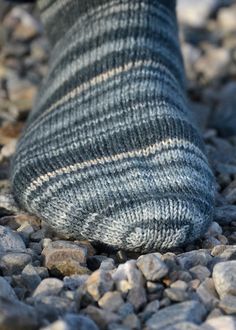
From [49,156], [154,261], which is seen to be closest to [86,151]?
[49,156]

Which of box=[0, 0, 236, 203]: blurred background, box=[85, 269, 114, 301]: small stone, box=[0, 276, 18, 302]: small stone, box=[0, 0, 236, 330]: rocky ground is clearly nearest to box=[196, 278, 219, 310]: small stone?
box=[0, 0, 236, 330]: rocky ground

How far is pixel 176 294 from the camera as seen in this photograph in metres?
0.88

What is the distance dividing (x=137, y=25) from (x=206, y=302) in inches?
25.5

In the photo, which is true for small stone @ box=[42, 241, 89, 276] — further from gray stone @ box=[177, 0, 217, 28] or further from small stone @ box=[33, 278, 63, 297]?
gray stone @ box=[177, 0, 217, 28]

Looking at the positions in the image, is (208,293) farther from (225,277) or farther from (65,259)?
(65,259)

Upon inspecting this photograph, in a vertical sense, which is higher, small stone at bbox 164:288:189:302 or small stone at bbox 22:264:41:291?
small stone at bbox 22:264:41:291

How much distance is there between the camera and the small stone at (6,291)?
0.89m

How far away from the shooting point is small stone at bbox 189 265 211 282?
94 centimetres

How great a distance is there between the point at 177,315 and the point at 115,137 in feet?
1.33

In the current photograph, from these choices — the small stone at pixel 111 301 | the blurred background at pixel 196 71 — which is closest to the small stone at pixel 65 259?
the small stone at pixel 111 301

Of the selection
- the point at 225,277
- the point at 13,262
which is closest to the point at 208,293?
the point at 225,277

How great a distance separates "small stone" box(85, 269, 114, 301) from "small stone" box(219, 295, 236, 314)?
4.9 inches

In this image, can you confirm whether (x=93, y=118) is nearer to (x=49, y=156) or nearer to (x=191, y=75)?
(x=49, y=156)

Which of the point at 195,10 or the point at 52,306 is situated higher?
the point at 195,10
